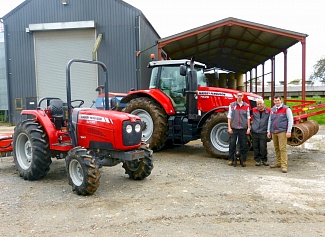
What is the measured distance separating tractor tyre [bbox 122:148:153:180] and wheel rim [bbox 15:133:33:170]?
75.0 inches

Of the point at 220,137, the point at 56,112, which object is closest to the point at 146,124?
the point at 220,137

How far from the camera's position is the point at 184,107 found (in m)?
8.51

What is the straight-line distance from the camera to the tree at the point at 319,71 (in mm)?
54000

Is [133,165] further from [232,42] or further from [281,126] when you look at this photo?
[232,42]

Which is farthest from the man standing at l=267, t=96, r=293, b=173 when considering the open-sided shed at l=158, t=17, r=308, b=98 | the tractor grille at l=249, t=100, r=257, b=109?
the open-sided shed at l=158, t=17, r=308, b=98

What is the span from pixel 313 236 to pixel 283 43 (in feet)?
36.9

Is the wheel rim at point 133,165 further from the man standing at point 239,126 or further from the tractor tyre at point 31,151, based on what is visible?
the man standing at point 239,126

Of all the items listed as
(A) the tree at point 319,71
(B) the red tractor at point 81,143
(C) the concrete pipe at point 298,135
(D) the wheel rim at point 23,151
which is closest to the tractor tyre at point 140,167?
(B) the red tractor at point 81,143

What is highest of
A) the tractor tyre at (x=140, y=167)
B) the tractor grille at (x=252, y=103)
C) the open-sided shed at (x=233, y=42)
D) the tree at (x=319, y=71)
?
the tree at (x=319, y=71)

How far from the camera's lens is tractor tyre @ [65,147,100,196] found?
4.91 meters

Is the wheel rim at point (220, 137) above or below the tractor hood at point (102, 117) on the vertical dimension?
below

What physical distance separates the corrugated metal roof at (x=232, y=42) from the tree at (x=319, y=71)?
39295mm

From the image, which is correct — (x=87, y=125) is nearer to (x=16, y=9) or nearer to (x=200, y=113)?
(x=200, y=113)

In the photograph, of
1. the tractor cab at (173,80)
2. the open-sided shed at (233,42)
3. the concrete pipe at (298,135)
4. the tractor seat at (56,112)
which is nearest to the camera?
the tractor seat at (56,112)
